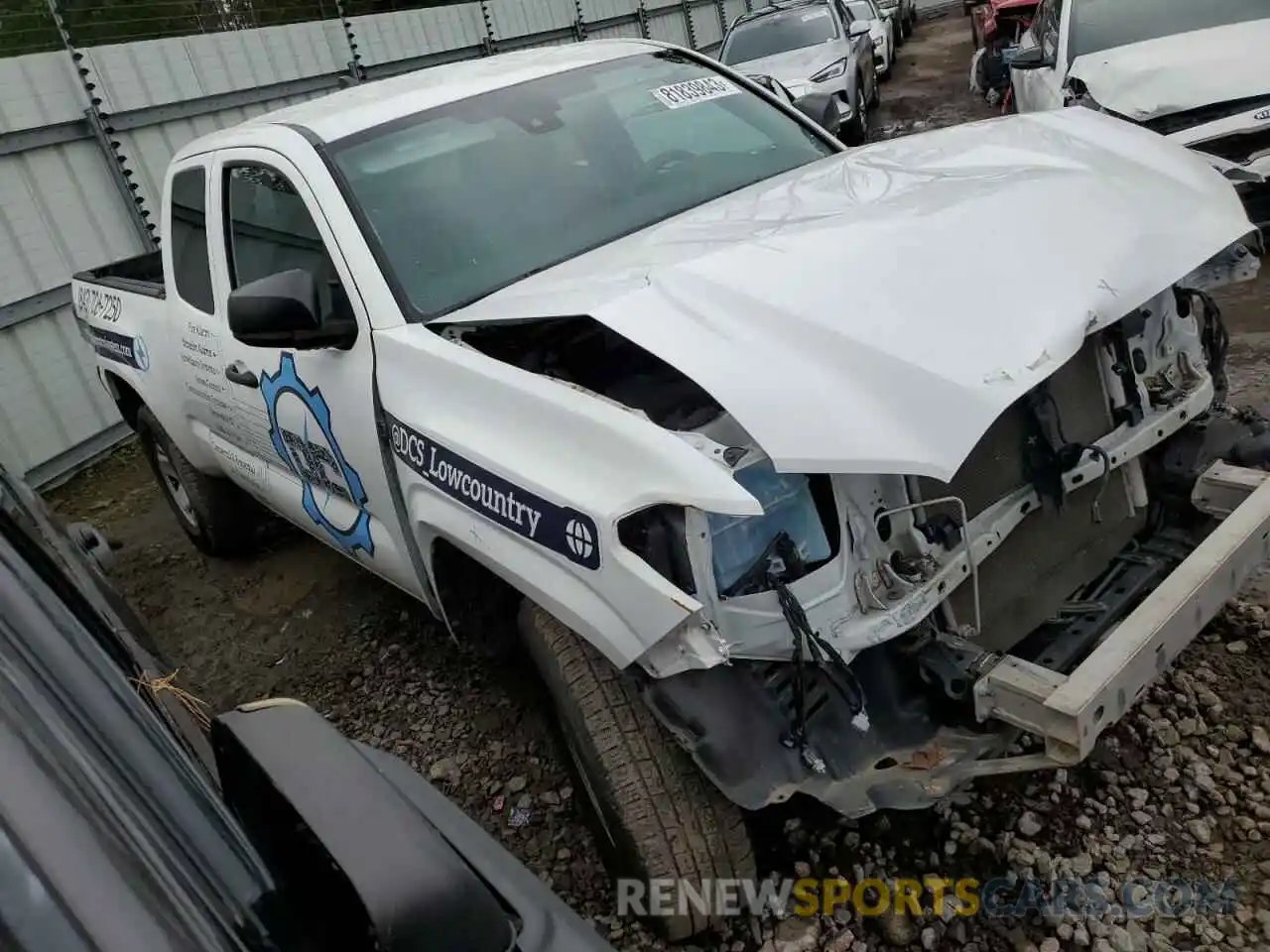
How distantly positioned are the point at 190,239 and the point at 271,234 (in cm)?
72

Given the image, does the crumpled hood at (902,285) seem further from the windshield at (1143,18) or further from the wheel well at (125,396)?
the windshield at (1143,18)

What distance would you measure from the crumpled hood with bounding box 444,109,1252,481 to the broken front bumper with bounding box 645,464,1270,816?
19.1 inches

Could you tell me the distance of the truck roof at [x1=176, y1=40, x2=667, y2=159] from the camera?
2967mm

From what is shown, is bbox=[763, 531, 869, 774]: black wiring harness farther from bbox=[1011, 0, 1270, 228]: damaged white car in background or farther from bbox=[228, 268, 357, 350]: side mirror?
bbox=[1011, 0, 1270, 228]: damaged white car in background

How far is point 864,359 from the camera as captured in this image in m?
1.87

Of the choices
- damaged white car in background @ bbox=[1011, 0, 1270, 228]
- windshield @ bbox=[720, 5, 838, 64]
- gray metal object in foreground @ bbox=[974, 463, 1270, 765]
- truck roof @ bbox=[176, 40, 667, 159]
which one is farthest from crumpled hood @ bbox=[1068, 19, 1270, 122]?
windshield @ bbox=[720, 5, 838, 64]

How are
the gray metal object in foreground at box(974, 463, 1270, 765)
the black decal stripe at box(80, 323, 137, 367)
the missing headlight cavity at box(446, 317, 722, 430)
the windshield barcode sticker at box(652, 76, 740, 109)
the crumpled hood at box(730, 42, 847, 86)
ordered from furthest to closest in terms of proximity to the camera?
the crumpled hood at box(730, 42, 847, 86)
the black decal stripe at box(80, 323, 137, 367)
the windshield barcode sticker at box(652, 76, 740, 109)
the missing headlight cavity at box(446, 317, 722, 430)
the gray metal object in foreground at box(974, 463, 1270, 765)

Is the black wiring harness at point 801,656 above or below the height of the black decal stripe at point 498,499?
below

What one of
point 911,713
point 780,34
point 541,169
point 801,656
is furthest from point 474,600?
point 780,34

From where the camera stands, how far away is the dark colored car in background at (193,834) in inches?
33.7

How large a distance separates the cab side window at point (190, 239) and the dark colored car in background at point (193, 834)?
2.14 meters

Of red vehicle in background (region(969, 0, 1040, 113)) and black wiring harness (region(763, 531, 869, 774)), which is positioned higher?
black wiring harness (region(763, 531, 869, 774))

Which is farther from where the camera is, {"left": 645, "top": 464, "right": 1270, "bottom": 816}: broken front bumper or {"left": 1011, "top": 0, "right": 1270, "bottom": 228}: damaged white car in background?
{"left": 1011, "top": 0, "right": 1270, "bottom": 228}: damaged white car in background

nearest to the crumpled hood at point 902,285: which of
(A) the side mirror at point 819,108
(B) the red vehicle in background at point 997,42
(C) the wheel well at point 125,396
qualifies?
(A) the side mirror at point 819,108
